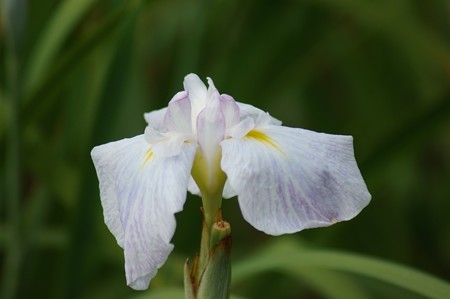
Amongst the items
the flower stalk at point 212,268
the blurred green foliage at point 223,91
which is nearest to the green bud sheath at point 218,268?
the flower stalk at point 212,268

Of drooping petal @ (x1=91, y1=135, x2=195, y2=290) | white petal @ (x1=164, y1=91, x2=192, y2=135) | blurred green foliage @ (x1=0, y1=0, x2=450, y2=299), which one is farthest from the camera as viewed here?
blurred green foliage @ (x1=0, y1=0, x2=450, y2=299)

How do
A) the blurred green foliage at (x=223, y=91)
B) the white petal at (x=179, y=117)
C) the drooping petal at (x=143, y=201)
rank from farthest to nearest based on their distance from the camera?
the blurred green foliage at (x=223, y=91)
the white petal at (x=179, y=117)
the drooping petal at (x=143, y=201)

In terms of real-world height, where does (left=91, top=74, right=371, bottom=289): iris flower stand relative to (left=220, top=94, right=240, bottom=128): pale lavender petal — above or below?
below

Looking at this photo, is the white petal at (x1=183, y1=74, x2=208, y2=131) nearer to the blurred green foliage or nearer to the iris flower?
the iris flower

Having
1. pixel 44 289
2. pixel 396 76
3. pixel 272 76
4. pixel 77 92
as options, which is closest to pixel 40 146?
pixel 77 92

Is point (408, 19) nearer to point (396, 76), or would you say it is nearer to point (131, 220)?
point (396, 76)

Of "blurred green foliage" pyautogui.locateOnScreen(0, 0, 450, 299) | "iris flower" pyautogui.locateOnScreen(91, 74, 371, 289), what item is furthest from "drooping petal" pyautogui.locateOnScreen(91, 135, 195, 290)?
"blurred green foliage" pyautogui.locateOnScreen(0, 0, 450, 299)

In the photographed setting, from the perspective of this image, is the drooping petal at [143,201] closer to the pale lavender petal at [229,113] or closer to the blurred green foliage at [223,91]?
the pale lavender petal at [229,113]
